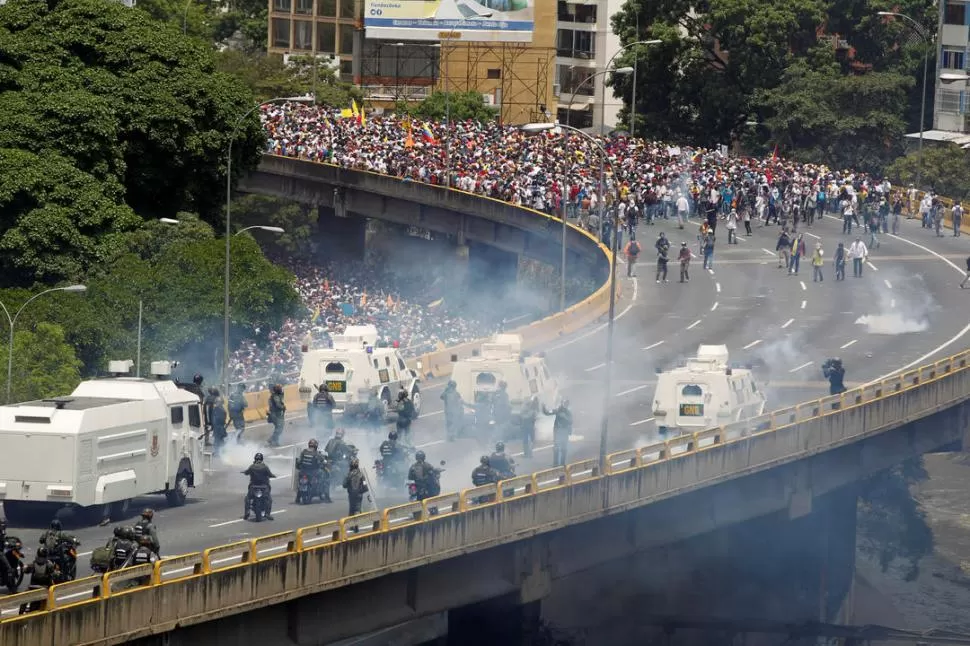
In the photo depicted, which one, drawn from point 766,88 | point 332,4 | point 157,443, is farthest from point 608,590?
point 332,4

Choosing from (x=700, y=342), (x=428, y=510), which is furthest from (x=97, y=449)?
(x=700, y=342)

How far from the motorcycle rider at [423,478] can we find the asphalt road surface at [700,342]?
6.51 ft

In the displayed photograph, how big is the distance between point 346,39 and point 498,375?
99248 mm

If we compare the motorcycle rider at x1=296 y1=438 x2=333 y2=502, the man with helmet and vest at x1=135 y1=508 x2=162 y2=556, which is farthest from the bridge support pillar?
the man with helmet and vest at x1=135 y1=508 x2=162 y2=556

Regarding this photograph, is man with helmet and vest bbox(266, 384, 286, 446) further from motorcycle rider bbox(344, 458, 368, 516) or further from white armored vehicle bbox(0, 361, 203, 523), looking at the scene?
motorcycle rider bbox(344, 458, 368, 516)

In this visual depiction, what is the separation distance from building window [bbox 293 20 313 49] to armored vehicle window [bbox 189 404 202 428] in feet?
352

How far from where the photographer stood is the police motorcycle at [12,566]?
28.5 m

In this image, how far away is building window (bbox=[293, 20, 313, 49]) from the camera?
143375 mm

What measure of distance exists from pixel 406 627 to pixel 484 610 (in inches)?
66.9

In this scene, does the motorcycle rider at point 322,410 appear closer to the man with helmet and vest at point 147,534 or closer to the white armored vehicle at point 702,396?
the white armored vehicle at point 702,396

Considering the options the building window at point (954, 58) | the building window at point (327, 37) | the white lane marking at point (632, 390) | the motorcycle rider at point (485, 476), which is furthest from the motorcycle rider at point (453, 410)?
the building window at point (327, 37)

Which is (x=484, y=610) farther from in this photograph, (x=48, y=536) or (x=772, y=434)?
(x=48, y=536)

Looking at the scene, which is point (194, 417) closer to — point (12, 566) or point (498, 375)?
point (12, 566)

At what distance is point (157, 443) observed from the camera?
36.3m
